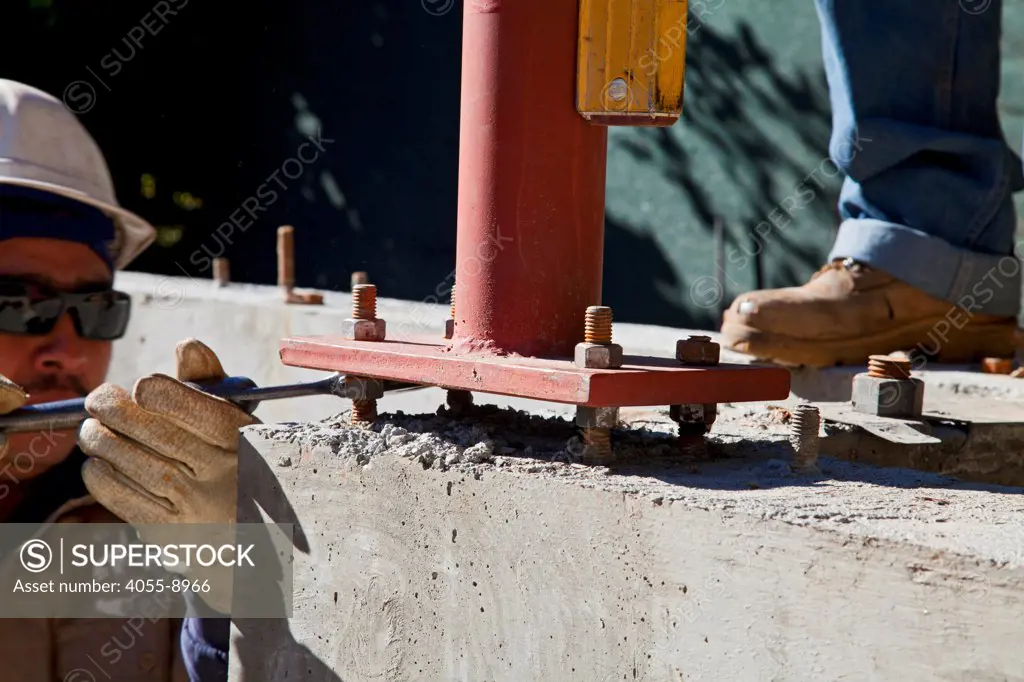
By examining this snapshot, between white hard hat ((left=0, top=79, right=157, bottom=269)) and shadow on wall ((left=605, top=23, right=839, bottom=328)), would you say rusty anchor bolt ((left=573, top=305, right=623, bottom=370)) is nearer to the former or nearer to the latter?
white hard hat ((left=0, top=79, right=157, bottom=269))

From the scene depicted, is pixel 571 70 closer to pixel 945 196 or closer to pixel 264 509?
pixel 264 509

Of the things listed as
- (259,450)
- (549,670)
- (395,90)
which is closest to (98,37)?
(395,90)

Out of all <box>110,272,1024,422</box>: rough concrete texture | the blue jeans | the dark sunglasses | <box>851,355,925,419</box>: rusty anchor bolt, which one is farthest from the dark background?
the dark sunglasses

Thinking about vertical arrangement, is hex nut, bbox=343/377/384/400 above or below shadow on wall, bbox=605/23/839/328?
below

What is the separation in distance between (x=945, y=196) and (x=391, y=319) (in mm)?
2126

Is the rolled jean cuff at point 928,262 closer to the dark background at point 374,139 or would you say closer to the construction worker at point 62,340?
the construction worker at point 62,340

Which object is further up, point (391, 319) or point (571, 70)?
point (571, 70)

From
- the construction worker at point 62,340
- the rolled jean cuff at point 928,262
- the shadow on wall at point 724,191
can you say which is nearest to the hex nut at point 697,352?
the construction worker at point 62,340

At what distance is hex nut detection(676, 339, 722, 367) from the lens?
1.97 metres

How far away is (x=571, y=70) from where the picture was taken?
1.99 meters

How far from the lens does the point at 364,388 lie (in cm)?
212

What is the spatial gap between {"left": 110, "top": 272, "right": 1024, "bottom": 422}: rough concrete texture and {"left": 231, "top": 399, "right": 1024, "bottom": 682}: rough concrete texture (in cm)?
128

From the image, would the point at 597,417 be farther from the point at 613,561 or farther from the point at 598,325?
the point at 613,561

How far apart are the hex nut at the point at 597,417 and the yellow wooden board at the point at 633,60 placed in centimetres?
49
